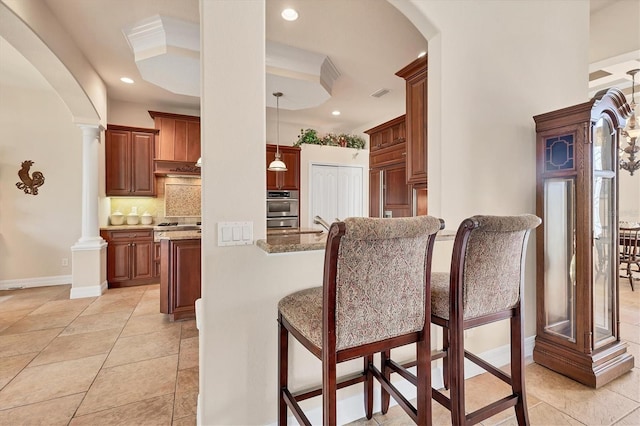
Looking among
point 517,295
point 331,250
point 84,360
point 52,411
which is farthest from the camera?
point 84,360

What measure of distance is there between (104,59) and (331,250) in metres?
4.36

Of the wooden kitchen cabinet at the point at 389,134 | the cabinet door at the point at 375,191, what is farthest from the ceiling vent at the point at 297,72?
the cabinet door at the point at 375,191

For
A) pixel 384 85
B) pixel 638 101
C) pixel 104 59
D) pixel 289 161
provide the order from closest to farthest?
pixel 104 59 → pixel 384 85 → pixel 638 101 → pixel 289 161

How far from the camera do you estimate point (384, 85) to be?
453 centimetres

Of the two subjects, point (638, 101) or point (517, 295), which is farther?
point (638, 101)

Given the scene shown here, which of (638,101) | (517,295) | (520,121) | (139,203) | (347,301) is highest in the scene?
(638,101)

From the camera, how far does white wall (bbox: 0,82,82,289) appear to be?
14.9ft

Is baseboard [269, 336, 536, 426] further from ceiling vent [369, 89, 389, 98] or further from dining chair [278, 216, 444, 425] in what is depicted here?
ceiling vent [369, 89, 389, 98]

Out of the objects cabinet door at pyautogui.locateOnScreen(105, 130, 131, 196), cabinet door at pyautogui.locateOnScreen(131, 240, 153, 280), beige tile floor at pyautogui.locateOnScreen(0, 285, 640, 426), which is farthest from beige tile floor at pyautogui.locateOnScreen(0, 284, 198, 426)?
cabinet door at pyautogui.locateOnScreen(105, 130, 131, 196)

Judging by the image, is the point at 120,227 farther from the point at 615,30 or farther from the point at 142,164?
the point at 615,30

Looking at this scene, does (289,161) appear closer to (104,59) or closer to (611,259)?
(104,59)

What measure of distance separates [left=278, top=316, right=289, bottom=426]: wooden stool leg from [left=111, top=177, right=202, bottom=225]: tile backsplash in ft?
15.2

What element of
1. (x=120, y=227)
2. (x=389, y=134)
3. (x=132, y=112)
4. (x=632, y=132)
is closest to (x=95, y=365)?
(x=120, y=227)

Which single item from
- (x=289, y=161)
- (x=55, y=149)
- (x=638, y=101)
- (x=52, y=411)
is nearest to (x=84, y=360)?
(x=52, y=411)
